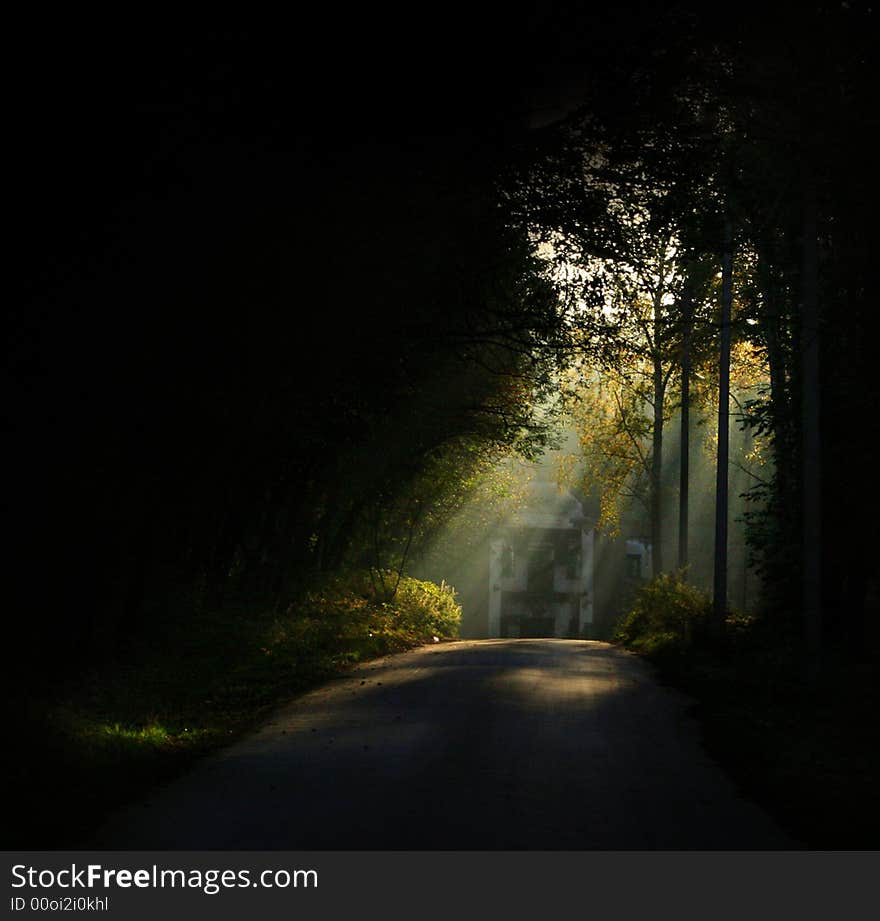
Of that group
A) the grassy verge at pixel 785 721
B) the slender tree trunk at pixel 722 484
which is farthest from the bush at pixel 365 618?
the slender tree trunk at pixel 722 484

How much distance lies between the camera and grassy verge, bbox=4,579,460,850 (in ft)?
30.4

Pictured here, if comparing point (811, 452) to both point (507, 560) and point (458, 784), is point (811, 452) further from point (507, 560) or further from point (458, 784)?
point (507, 560)

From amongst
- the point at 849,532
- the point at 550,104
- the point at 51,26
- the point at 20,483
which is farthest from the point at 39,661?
the point at 849,532

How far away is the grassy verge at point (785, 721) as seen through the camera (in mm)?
9492

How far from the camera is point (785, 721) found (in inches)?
594

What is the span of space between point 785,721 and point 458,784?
21.7 feet

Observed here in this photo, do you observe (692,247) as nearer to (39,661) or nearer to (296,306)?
(296,306)

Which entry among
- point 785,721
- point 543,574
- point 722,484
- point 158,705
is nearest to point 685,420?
point 722,484

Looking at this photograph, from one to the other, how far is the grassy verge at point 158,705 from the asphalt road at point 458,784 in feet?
1.37

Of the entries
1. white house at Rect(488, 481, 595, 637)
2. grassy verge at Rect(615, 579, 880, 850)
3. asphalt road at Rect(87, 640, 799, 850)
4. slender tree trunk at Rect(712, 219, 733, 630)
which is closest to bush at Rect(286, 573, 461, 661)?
grassy verge at Rect(615, 579, 880, 850)

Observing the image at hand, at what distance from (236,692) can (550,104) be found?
883cm

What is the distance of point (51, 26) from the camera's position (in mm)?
10234

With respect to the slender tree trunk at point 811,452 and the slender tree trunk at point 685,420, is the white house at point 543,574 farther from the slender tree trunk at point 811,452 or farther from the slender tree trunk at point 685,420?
the slender tree trunk at point 811,452

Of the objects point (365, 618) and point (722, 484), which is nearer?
point (722, 484)
